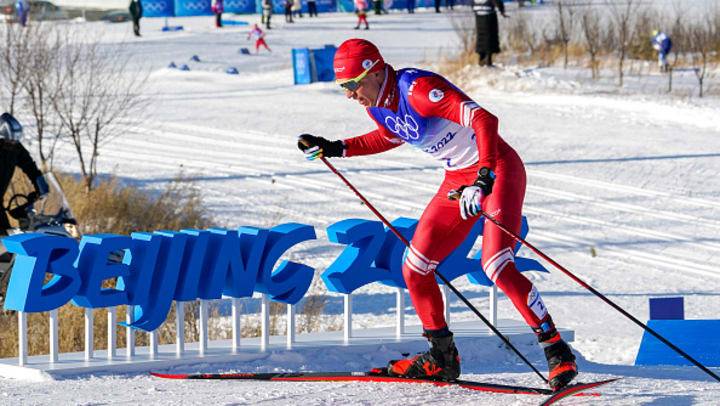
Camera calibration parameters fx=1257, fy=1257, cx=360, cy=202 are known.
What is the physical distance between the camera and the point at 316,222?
15.7 metres

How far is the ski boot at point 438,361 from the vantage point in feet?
23.5

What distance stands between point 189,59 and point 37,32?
17074 mm

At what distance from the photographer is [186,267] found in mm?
8547

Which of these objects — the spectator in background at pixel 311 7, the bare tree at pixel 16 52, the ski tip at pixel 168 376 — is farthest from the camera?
the spectator in background at pixel 311 7

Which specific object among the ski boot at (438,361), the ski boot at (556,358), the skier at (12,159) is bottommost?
the ski boot at (438,361)

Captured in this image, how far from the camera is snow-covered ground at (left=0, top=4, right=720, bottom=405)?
7.54 meters

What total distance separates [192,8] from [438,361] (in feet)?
157

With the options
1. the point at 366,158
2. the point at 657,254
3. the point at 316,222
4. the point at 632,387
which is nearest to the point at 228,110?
the point at 366,158

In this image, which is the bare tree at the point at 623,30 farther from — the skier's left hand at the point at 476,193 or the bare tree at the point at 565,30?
the skier's left hand at the point at 476,193

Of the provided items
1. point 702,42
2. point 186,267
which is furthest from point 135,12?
point 186,267

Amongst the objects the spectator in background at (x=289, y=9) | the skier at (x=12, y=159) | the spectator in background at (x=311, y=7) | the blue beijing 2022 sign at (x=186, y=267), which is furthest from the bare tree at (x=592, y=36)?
the spectator in background at (x=311, y=7)

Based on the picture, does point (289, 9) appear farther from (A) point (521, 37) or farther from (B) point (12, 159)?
(B) point (12, 159)

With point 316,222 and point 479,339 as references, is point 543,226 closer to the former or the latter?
point 316,222

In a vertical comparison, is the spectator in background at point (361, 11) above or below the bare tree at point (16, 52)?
below
